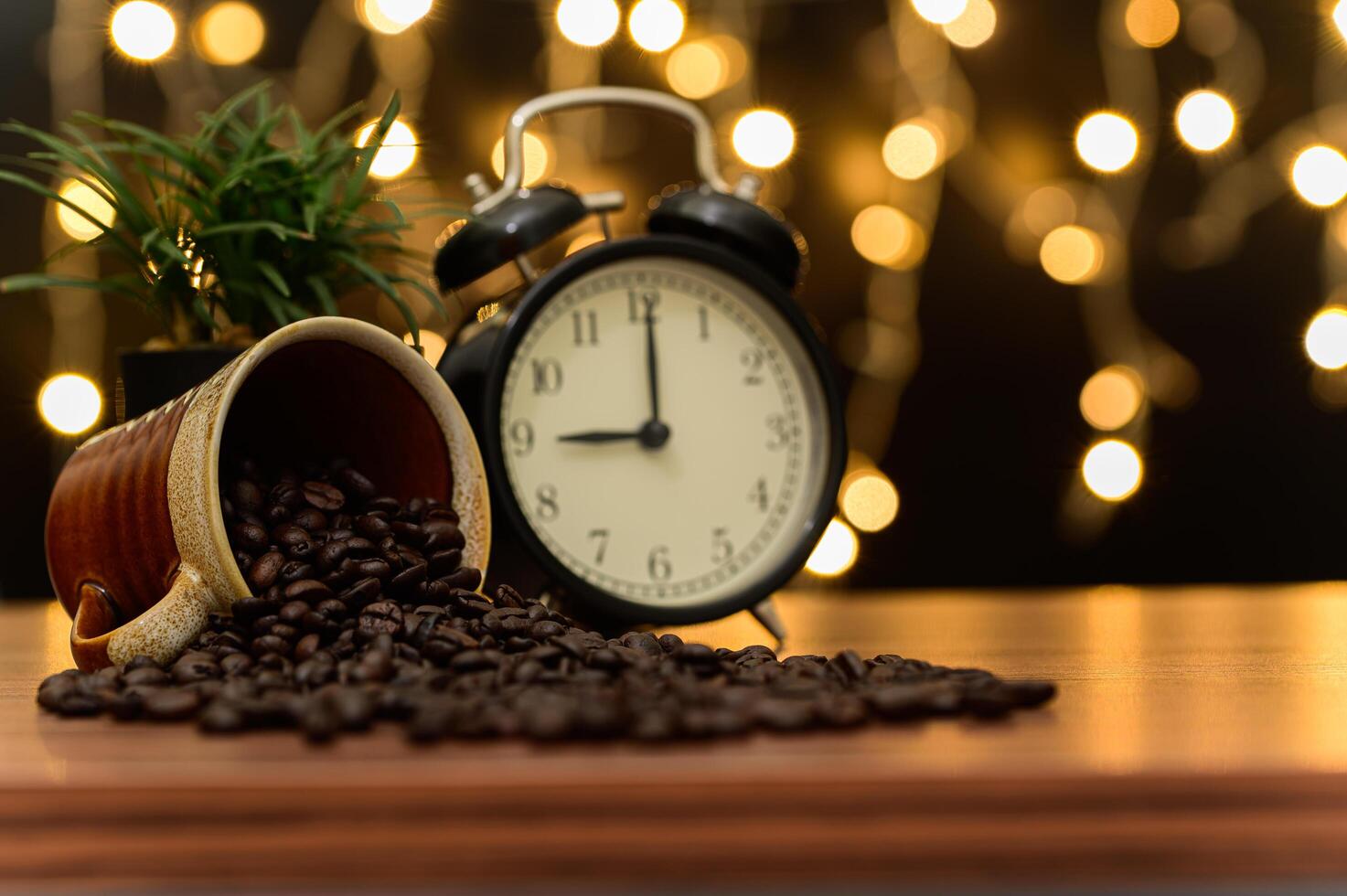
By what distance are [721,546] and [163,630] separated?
0.46m

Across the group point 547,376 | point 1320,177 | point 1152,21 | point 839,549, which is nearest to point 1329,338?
point 1320,177

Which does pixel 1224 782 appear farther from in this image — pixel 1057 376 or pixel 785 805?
pixel 1057 376

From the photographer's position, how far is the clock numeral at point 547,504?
970mm

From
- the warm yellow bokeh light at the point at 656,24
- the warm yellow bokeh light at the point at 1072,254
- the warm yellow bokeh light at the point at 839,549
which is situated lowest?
the warm yellow bokeh light at the point at 839,549

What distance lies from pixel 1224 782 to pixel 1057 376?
164 cm

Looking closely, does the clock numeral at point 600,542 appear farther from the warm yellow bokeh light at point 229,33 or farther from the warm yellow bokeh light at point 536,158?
the warm yellow bokeh light at point 229,33

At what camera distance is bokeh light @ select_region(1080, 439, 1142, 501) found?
2.01 m

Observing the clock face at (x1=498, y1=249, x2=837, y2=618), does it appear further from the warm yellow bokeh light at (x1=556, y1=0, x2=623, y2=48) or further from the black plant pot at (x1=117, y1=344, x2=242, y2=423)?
the warm yellow bokeh light at (x1=556, y1=0, x2=623, y2=48)

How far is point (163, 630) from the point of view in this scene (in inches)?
28.8

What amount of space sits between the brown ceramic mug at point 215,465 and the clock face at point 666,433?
0.25ft

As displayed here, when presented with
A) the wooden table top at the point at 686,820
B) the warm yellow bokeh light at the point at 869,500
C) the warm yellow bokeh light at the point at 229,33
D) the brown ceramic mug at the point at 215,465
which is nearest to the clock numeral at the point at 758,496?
the brown ceramic mug at the point at 215,465

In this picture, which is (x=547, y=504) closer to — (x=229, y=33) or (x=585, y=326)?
(x=585, y=326)

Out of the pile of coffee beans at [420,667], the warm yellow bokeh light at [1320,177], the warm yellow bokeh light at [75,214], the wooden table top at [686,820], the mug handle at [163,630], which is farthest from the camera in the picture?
the warm yellow bokeh light at [1320,177]

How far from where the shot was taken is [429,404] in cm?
89
